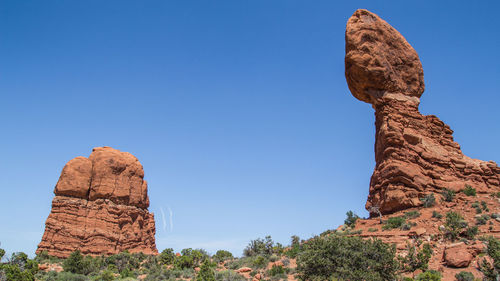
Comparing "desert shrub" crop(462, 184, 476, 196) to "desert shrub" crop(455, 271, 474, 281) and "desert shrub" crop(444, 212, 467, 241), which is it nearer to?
"desert shrub" crop(444, 212, 467, 241)

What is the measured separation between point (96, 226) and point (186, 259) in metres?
14.1

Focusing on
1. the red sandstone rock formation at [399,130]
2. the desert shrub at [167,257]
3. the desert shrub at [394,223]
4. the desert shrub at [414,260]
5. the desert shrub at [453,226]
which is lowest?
the desert shrub at [414,260]

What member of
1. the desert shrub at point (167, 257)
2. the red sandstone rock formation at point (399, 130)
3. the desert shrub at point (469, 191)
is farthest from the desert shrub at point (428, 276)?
the desert shrub at point (167, 257)

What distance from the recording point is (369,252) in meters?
18.0

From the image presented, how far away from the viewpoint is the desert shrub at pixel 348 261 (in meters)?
17.1

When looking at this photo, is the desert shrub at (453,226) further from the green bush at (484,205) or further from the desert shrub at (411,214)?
the green bush at (484,205)

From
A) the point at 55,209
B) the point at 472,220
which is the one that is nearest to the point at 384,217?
the point at 472,220

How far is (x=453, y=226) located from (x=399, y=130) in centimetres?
1071

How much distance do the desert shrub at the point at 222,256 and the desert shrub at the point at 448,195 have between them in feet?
60.8

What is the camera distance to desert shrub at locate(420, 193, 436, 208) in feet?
90.5

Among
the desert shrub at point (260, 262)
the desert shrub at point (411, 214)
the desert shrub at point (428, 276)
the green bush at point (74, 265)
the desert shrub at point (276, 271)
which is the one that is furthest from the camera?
the green bush at point (74, 265)

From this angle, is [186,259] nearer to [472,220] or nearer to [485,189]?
[472,220]

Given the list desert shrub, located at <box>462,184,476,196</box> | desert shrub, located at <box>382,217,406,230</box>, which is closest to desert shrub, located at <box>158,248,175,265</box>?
desert shrub, located at <box>382,217,406,230</box>

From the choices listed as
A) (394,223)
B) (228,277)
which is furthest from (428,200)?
(228,277)
